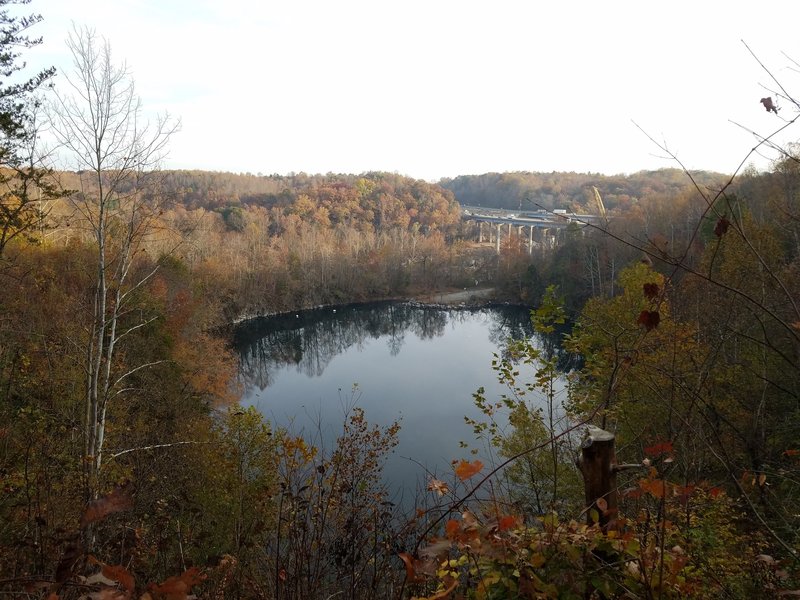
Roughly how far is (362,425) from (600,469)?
12.0 m

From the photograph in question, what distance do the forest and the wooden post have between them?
0.08ft

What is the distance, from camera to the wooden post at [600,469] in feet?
5.69

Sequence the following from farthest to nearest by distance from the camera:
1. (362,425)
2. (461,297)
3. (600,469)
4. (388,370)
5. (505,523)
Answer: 1. (461,297)
2. (388,370)
3. (362,425)
4. (600,469)
5. (505,523)

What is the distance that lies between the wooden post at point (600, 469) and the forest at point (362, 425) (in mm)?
23

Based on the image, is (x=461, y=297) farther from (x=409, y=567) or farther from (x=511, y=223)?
(x=409, y=567)

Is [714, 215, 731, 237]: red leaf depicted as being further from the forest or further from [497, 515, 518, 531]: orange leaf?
[497, 515, 518, 531]: orange leaf

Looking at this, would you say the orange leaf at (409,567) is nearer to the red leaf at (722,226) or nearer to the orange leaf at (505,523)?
the orange leaf at (505,523)

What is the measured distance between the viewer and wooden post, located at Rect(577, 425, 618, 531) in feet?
5.69

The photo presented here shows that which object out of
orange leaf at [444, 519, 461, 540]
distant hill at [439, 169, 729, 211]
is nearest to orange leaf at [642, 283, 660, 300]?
orange leaf at [444, 519, 461, 540]

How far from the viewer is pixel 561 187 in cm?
7319

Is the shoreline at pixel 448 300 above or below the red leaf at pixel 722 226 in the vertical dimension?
below

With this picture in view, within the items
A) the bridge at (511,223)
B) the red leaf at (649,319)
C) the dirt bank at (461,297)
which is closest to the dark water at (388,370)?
the dirt bank at (461,297)

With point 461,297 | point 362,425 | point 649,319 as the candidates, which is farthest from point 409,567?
point 461,297

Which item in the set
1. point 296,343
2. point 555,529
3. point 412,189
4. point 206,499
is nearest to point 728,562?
point 555,529
